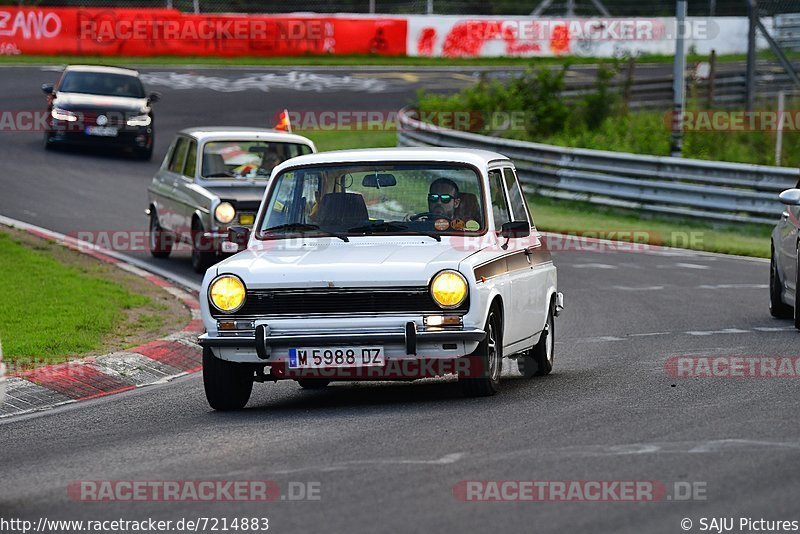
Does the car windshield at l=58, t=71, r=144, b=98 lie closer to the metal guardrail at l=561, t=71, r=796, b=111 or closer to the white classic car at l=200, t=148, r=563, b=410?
the metal guardrail at l=561, t=71, r=796, b=111

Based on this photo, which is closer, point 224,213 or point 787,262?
point 787,262

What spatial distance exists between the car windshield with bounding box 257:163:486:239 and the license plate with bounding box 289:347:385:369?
1.27m

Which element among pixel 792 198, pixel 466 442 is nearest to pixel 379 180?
pixel 466 442

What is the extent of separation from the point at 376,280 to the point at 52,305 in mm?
5991

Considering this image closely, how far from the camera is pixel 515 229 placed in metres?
10.1

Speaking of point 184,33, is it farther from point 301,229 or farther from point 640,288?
point 301,229

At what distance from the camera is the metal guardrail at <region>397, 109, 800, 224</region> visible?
75.8 feet

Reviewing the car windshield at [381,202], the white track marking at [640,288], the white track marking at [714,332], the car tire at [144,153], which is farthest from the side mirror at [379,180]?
the car tire at [144,153]

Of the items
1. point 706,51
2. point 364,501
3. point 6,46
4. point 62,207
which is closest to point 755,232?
point 62,207

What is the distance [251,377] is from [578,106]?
2498cm

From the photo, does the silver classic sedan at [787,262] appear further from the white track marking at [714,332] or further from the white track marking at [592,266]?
the white track marking at [592,266]

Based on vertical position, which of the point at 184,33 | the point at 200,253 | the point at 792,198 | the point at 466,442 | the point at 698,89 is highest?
the point at 184,33

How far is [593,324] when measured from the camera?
14.1 meters

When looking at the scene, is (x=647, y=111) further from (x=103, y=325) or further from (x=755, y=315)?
(x=103, y=325)
